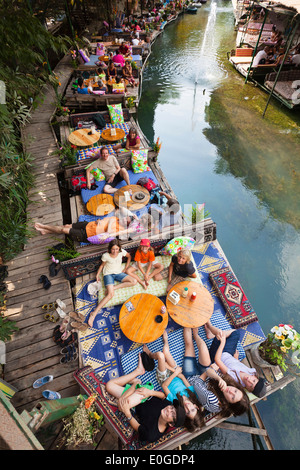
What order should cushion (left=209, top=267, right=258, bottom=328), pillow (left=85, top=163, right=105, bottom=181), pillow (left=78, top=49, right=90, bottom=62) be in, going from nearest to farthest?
cushion (left=209, top=267, right=258, bottom=328) → pillow (left=85, top=163, right=105, bottom=181) → pillow (left=78, top=49, right=90, bottom=62)

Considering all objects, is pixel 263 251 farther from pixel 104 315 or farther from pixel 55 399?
pixel 55 399

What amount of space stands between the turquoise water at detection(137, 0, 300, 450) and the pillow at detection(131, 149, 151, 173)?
5.30ft

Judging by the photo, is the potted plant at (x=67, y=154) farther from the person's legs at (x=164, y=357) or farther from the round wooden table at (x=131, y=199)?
the person's legs at (x=164, y=357)

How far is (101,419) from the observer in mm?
3344

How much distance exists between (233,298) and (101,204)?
4056 millimetres

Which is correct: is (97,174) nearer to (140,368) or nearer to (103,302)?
(103,302)

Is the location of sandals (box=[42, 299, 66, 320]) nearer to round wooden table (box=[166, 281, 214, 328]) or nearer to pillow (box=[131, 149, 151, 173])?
round wooden table (box=[166, 281, 214, 328])

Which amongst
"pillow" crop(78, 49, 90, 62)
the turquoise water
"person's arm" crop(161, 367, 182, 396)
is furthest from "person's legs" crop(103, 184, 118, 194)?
"pillow" crop(78, 49, 90, 62)

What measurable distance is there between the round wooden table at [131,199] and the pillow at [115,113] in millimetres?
4124

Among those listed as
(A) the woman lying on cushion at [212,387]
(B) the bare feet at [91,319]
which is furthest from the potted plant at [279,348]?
(B) the bare feet at [91,319]

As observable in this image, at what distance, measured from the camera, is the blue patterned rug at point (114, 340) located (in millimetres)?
4109

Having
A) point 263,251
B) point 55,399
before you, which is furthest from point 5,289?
point 263,251

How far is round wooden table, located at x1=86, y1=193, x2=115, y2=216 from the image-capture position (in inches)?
237
